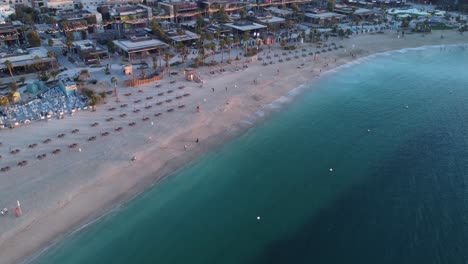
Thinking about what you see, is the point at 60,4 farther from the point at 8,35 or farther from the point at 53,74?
the point at 53,74

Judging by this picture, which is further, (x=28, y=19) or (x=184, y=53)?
(x=28, y=19)

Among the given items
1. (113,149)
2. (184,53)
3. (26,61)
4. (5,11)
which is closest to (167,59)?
(184,53)

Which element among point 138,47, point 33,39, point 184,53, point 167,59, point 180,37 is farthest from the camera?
point 180,37

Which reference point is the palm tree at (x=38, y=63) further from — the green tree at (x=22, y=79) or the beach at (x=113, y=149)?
the beach at (x=113, y=149)

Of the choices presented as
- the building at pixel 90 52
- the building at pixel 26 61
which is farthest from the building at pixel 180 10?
the building at pixel 26 61

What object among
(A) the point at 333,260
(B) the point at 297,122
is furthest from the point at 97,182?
(B) the point at 297,122

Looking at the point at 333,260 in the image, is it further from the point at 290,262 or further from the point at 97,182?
the point at 97,182
